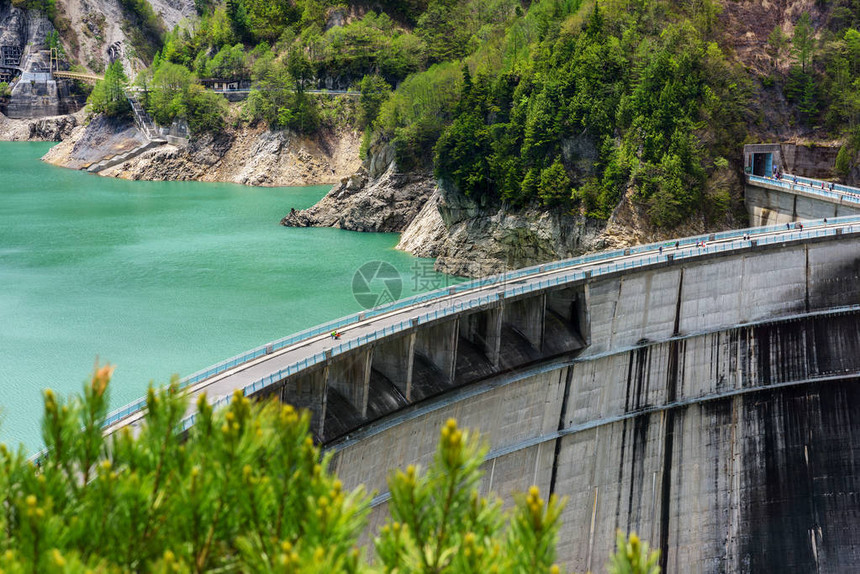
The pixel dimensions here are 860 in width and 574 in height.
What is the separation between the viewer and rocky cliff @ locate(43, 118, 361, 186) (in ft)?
317

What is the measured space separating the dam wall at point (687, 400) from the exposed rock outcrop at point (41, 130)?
12487cm

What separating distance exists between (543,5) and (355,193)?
21.7 m

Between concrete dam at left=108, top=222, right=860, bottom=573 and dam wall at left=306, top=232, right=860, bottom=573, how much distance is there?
53 millimetres

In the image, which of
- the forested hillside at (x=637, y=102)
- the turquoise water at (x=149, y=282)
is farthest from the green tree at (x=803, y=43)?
the turquoise water at (x=149, y=282)

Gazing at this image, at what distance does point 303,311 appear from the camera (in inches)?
1735

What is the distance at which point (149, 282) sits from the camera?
163 feet

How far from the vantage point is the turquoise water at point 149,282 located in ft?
115

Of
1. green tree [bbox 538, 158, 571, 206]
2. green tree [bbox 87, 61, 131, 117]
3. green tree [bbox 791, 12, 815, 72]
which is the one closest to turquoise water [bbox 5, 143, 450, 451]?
green tree [bbox 538, 158, 571, 206]

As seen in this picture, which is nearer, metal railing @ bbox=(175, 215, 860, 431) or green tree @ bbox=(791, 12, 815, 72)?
metal railing @ bbox=(175, 215, 860, 431)

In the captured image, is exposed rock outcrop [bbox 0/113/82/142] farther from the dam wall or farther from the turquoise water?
the dam wall

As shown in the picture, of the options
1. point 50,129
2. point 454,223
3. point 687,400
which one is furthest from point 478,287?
point 50,129

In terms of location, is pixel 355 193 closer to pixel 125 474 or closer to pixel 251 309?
pixel 251 309

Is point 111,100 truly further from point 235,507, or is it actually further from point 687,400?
point 235,507

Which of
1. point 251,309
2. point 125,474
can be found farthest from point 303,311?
point 125,474
